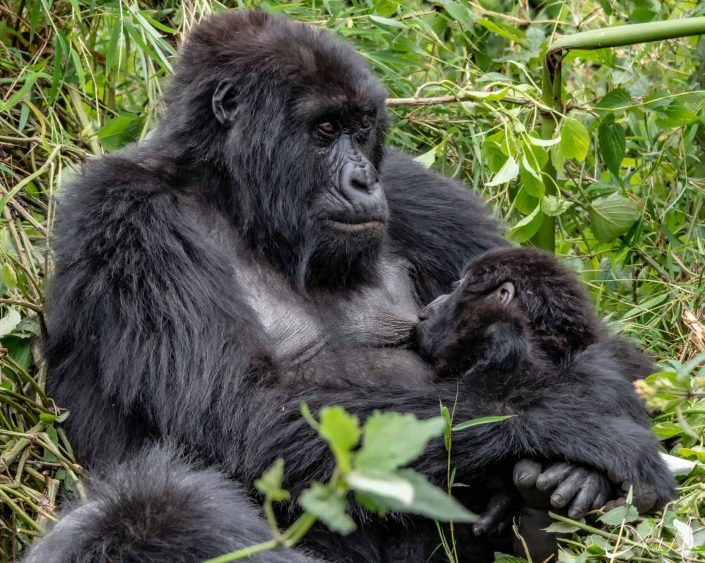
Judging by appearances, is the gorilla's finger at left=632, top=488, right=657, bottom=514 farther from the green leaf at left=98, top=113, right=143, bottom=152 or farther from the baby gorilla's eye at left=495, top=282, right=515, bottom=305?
the green leaf at left=98, top=113, right=143, bottom=152

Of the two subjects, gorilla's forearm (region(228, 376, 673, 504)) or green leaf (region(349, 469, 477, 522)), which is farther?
gorilla's forearm (region(228, 376, 673, 504))

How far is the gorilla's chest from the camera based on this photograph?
357cm

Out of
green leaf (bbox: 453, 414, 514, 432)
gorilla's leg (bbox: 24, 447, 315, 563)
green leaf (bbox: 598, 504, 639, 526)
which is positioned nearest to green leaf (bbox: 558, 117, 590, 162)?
green leaf (bbox: 453, 414, 514, 432)

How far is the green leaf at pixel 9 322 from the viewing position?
353cm

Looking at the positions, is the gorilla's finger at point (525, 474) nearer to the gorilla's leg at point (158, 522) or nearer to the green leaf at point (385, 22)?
the gorilla's leg at point (158, 522)

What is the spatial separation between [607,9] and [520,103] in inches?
31.5

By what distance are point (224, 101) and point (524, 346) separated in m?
1.24

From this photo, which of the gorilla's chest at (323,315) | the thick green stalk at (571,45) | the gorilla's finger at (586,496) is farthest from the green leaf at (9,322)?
the thick green stalk at (571,45)

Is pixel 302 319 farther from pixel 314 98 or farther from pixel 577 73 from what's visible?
pixel 577 73

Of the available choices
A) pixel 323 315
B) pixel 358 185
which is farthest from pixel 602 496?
pixel 358 185

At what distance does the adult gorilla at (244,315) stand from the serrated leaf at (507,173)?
1.60 ft

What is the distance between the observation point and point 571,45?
170 inches

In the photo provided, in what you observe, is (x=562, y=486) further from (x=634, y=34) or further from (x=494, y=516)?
(x=634, y=34)

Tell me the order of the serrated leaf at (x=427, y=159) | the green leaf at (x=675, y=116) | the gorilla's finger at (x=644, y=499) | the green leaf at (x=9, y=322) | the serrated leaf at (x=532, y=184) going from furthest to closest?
1. the serrated leaf at (x=427, y=159)
2. the green leaf at (x=675, y=116)
3. the serrated leaf at (x=532, y=184)
4. the green leaf at (x=9, y=322)
5. the gorilla's finger at (x=644, y=499)
